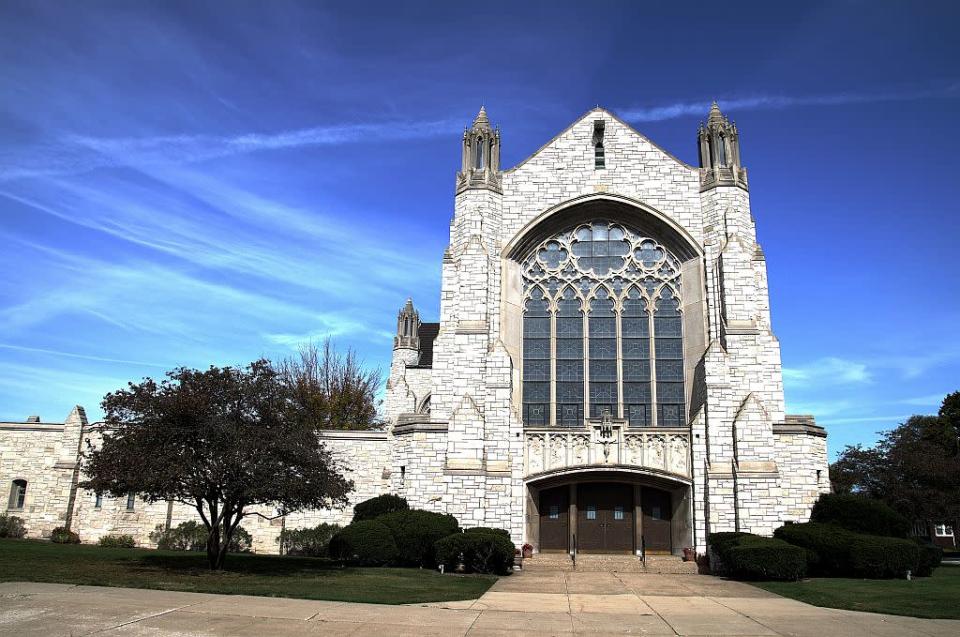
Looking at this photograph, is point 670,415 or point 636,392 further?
point 636,392

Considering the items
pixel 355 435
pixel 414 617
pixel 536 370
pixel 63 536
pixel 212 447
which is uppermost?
pixel 536 370

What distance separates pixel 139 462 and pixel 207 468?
4.38ft

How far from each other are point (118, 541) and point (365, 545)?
11704 mm

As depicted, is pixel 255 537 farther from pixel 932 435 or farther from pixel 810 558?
pixel 932 435

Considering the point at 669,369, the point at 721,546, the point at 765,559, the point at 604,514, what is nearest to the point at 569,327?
the point at 669,369

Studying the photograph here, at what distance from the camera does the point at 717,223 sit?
24.8 m

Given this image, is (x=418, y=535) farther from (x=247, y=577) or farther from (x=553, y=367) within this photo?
(x=553, y=367)

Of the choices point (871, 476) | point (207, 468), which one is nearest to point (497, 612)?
point (207, 468)

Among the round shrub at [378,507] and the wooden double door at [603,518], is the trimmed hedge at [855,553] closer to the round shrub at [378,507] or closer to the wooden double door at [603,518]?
the wooden double door at [603,518]

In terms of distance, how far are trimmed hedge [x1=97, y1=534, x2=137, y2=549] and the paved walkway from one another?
46.8 ft

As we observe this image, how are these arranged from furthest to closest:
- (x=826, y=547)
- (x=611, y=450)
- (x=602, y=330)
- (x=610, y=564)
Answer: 1. (x=602, y=330)
2. (x=611, y=450)
3. (x=610, y=564)
4. (x=826, y=547)

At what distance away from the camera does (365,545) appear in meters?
18.7

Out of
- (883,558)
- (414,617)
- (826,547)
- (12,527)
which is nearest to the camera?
(414,617)

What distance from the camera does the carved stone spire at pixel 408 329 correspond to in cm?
3738
